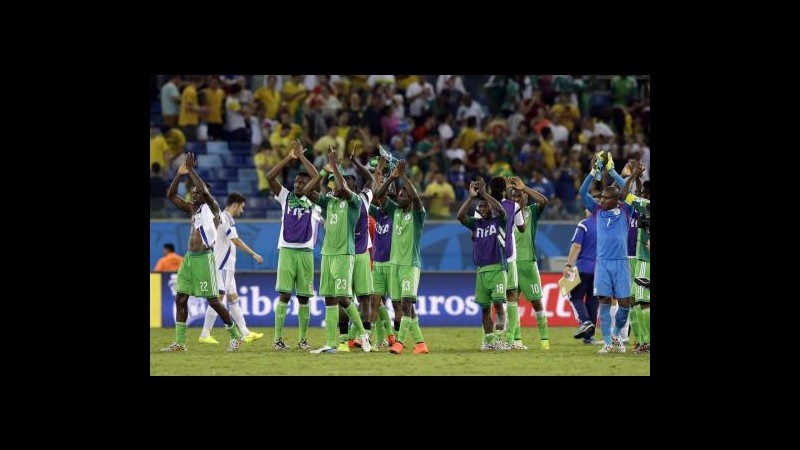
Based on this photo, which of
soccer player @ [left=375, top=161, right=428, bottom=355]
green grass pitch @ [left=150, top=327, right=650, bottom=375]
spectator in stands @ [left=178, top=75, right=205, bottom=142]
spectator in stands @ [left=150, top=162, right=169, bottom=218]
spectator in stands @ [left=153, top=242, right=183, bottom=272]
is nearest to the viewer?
green grass pitch @ [left=150, top=327, right=650, bottom=375]

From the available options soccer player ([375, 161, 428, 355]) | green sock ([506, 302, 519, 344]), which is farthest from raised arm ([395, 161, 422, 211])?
green sock ([506, 302, 519, 344])

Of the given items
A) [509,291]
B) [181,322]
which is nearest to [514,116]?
[509,291]

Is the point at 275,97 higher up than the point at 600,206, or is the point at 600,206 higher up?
the point at 275,97

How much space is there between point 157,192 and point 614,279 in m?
11.7

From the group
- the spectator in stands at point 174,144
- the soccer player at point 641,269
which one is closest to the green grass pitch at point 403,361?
the soccer player at point 641,269

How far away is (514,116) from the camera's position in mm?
30578

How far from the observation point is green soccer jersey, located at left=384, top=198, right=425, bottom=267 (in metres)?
18.2

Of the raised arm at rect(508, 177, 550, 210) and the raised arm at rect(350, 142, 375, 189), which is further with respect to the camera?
the raised arm at rect(508, 177, 550, 210)

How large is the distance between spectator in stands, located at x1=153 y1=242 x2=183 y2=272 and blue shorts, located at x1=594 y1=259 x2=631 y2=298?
1023 centimetres

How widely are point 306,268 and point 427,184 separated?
8942 millimetres

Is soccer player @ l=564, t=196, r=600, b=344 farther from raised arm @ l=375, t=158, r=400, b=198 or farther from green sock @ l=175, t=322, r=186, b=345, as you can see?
green sock @ l=175, t=322, r=186, b=345

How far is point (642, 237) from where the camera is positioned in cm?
1803

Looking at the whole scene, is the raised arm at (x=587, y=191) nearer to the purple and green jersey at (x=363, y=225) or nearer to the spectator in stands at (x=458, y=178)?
the purple and green jersey at (x=363, y=225)

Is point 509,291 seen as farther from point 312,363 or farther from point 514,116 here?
point 514,116
